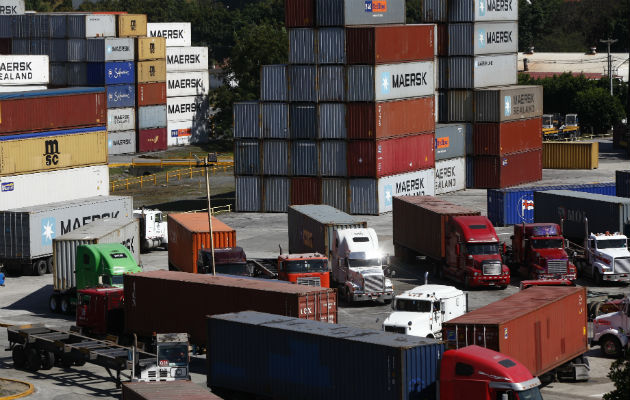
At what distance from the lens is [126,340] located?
48.9 m

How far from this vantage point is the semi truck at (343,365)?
33156 millimetres

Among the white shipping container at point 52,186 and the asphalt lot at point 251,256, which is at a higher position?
the white shipping container at point 52,186

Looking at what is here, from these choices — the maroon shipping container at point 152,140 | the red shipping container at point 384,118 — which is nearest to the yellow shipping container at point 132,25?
the maroon shipping container at point 152,140

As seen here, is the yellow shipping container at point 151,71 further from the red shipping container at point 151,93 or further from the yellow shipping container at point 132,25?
the yellow shipping container at point 132,25

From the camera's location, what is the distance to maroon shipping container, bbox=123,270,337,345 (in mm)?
43844

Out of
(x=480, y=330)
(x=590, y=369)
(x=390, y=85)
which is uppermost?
(x=390, y=85)

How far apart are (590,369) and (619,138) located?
86828 mm

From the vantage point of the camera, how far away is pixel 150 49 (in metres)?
129

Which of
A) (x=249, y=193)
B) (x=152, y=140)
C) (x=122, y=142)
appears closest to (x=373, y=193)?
(x=249, y=193)

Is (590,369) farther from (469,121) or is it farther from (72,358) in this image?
(469,121)

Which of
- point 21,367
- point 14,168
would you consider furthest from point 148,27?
point 21,367

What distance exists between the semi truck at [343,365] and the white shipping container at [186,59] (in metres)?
101

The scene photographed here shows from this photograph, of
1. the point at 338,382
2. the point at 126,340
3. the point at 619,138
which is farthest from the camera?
the point at 619,138

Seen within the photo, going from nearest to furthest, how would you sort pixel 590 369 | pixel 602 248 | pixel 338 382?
pixel 338 382
pixel 590 369
pixel 602 248
